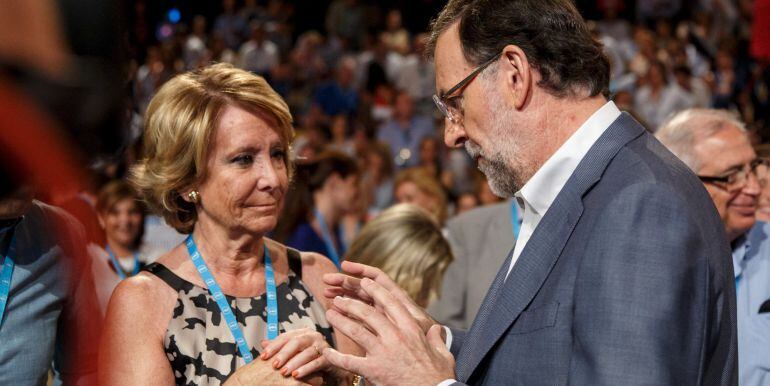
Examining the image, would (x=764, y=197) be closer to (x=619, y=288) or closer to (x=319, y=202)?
(x=619, y=288)

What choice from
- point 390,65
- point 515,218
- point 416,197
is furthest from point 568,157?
point 390,65

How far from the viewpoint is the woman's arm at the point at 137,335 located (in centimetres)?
214

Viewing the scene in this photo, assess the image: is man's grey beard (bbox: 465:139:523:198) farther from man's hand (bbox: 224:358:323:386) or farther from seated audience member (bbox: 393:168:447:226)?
seated audience member (bbox: 393:168:447:226)

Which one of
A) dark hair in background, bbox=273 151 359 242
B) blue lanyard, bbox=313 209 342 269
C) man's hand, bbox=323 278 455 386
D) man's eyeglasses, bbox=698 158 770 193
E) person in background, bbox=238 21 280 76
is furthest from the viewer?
person in background, bbox=238 21 280 76

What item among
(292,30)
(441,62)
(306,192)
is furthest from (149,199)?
(292,30)

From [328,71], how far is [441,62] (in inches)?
417

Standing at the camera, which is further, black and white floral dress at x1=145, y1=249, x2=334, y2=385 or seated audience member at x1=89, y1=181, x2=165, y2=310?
seated audience member at x1=89, y1=181, x2=165, y2=310

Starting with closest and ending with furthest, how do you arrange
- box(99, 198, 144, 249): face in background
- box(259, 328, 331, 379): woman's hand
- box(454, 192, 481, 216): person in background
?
1. box(259, 328, 331, 379): woman's hand
2. box(99, 198, 144, 249): face in background
3. box(454, 192, 481, 216): person in background

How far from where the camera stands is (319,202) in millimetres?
5355

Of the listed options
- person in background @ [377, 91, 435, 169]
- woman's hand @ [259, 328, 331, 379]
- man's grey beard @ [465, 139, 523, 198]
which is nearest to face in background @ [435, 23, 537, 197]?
man's grey beard @ [465, 139, 523, 198]

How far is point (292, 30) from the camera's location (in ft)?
47.5

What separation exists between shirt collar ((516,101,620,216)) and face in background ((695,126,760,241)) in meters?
1.37

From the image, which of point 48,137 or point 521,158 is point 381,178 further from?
point 48,137

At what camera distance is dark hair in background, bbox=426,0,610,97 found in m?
1.79
